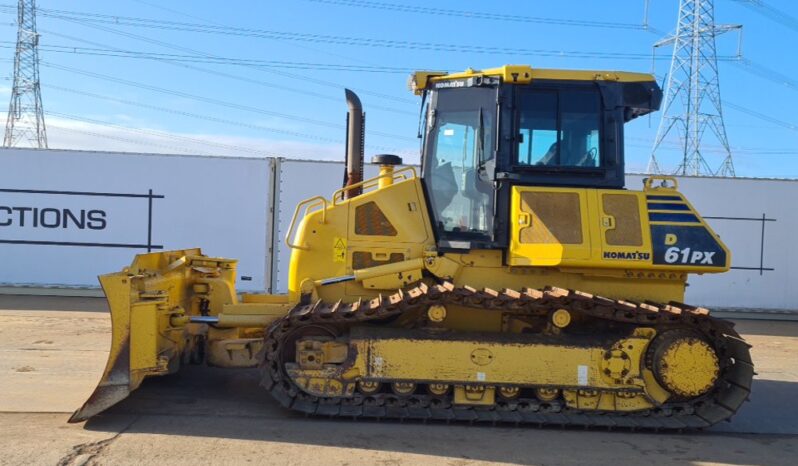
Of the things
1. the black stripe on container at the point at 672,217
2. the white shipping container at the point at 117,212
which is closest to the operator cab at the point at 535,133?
the black stripe on container at the point at 672,217

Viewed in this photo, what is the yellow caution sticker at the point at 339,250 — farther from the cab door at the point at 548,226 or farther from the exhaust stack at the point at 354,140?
the cab door at the point at 548,226

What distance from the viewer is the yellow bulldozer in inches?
201

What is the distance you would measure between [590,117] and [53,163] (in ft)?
33.5

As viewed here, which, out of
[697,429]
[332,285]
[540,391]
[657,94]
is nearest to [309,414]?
[332,285]

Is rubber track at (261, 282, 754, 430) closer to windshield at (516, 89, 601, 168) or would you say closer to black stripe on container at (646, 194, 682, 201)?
black stripe on container at (646, 194, 682, 201)

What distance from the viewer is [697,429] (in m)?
5.27

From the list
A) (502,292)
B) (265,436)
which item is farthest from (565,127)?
(265,436)

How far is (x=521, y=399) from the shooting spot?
5242 millimetres

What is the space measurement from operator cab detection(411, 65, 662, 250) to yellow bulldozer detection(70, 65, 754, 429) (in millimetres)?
13

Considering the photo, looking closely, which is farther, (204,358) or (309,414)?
(204,358)

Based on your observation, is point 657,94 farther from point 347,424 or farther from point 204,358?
point 204,358

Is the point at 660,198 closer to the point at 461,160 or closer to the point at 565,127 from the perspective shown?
the point at 565,127

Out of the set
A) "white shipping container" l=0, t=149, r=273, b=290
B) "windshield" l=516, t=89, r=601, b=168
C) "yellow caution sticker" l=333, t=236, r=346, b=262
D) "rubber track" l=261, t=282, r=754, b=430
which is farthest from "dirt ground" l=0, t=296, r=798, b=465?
"white shipping container" l=0, t=149, r=273, b=290

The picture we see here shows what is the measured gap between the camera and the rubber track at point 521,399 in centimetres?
505
